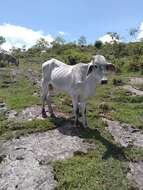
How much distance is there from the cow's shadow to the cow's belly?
124cm

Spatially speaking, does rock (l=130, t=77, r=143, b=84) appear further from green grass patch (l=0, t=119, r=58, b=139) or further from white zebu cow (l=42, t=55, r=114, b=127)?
green grass patch (l=0, t=119, r=58, b=139)

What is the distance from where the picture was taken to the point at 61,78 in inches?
606

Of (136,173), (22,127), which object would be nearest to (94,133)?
(22,127)

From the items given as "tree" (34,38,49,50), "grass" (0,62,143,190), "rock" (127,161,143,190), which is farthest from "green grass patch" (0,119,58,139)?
"tree" (34,38,49,50)

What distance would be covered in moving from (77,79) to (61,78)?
3.94 feet

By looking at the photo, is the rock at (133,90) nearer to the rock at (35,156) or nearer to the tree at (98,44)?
the rock at (35,156)

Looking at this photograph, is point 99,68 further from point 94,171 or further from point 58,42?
point 58,42

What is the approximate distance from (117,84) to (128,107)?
271 inches

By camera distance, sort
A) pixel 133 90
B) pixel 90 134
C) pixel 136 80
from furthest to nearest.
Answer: pixel 136 80, pixel 133 90, pixel 90 134

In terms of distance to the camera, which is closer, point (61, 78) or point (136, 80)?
point (61, 78)

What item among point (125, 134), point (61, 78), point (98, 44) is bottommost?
point (125, 134)

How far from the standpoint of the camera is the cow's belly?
1495cm

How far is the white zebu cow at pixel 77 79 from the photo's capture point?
13.2m

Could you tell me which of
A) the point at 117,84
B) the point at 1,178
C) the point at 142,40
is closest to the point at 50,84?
the point at 1,178
